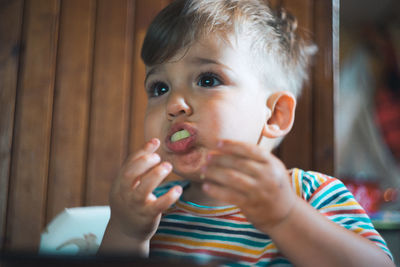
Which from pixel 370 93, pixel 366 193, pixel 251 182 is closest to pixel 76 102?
pixel 251 182

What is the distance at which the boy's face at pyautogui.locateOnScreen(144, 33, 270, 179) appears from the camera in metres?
0.59

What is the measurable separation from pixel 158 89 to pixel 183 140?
0.48 ft

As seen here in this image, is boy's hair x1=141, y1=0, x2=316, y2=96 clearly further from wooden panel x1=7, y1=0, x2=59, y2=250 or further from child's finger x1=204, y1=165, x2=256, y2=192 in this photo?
wooden panel x1=7, y1=0, x2=59, y2=250

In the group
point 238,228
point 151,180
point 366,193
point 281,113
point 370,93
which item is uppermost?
point 370,93

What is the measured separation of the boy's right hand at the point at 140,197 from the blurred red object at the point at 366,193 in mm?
1177

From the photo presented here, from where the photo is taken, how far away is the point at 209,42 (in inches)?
24.5

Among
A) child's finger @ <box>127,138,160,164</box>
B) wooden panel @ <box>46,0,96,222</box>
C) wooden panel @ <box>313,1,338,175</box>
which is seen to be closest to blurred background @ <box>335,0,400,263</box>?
wooden panel @ <box>313,1,338,175</box>

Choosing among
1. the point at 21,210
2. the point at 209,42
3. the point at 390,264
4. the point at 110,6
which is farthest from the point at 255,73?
the point at 21,210

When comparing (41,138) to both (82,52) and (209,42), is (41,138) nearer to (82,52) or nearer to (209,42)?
(82,52)

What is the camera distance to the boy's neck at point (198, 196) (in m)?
0.70

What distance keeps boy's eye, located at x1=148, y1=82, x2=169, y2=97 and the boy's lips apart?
10cm

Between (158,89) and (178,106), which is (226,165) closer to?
(178,106)

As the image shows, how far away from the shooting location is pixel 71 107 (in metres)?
0.97

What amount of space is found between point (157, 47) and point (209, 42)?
113 millimetres
